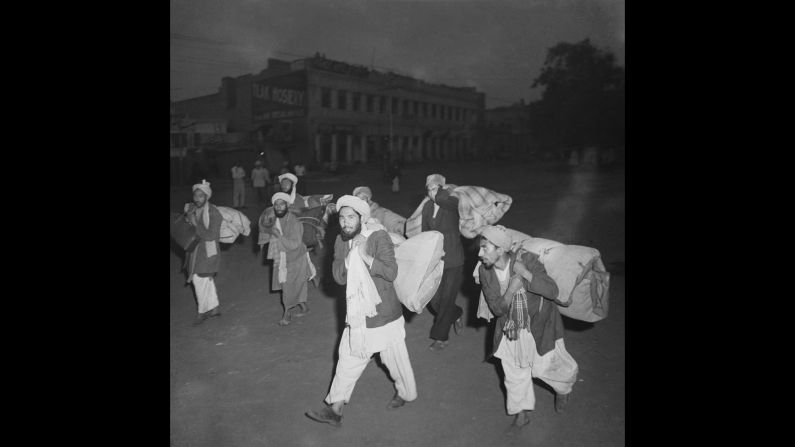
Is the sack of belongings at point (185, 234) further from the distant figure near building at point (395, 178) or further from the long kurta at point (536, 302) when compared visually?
the distant figure near building at point (395, 178)

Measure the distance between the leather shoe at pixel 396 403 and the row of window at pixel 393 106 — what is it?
1132 inches

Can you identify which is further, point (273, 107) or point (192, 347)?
point (273, 107)

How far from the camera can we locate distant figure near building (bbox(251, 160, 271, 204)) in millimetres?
15617

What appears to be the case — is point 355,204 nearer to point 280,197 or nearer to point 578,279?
point 578,279

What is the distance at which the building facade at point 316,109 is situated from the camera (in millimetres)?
30359

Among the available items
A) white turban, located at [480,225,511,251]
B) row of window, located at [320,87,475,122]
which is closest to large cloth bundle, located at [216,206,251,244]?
white turban, located at [480,225,511,251]

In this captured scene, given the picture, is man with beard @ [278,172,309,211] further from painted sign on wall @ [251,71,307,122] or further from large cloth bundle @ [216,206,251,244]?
painted sign on wall @ [251,71,307,122]

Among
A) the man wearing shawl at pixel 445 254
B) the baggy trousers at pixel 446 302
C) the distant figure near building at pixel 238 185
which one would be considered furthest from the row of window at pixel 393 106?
the baggy trousers at pixel 446 302

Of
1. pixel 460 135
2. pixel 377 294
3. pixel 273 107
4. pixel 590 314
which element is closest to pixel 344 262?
pixel 377 294

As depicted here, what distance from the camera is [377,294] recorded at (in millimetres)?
3852

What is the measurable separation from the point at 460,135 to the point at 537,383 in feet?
132

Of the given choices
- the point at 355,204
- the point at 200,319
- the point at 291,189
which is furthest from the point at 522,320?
the point at 200,319
